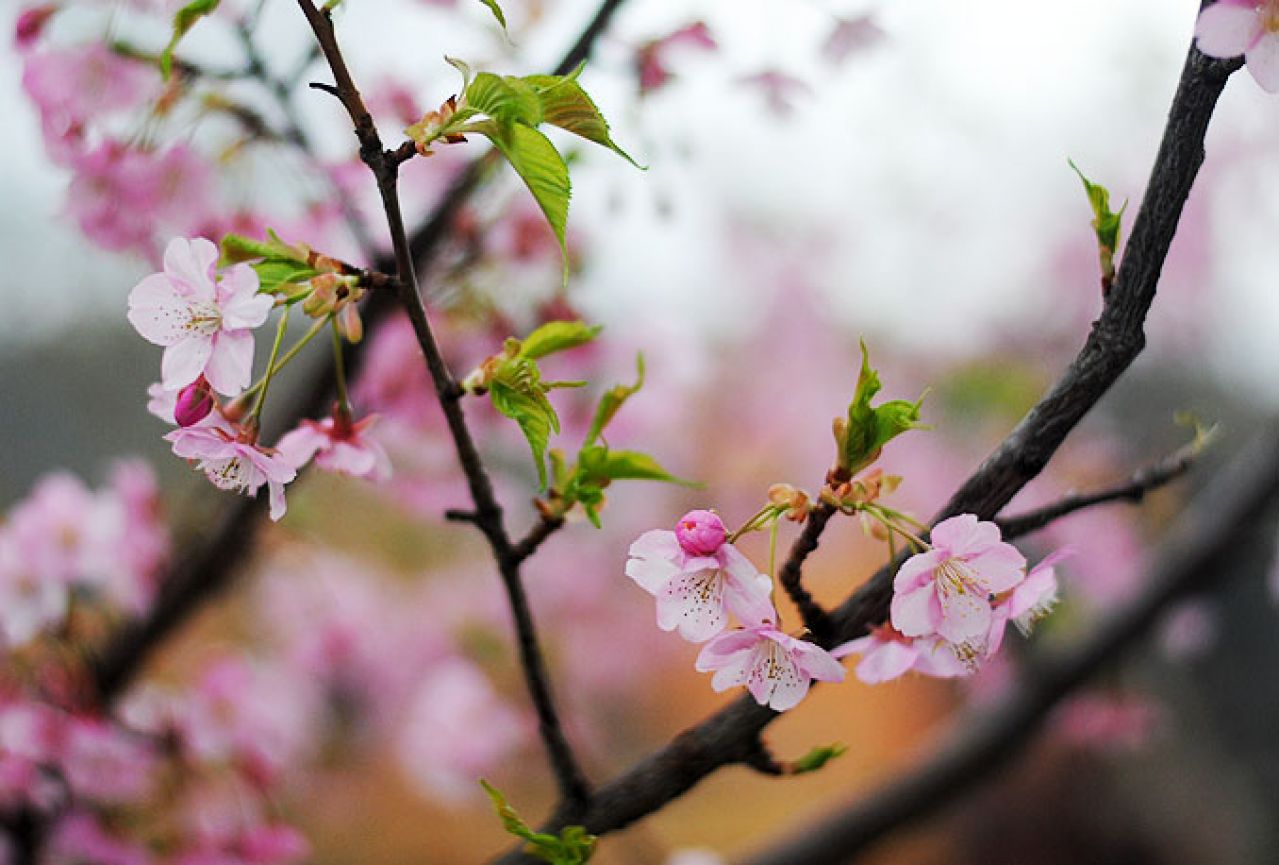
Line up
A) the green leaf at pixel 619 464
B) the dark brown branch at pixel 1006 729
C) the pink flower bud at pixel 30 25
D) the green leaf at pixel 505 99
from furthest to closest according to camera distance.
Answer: the dark brown branch at pixel 1006 729 → the pink flower bud at pixel 30 25 → the green leaf at pixel 619 464 → the green leaf at pixel 505 99

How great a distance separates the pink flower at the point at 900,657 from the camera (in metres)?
0.45

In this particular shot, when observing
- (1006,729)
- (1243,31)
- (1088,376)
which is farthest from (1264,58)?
(1006,729)

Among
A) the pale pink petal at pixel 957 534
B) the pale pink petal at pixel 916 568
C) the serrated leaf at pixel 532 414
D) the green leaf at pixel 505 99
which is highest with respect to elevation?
the green leaf at pixel 505 99

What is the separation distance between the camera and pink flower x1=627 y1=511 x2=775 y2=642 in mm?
415

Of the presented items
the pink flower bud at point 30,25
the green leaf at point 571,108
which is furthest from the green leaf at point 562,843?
the pink flower bud at point 30,25

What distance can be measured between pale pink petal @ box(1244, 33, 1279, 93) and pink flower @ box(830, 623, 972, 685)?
0.80 ft

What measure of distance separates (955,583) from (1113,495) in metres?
0.16

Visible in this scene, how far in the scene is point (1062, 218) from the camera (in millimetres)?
3014

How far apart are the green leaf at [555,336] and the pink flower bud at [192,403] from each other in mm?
137

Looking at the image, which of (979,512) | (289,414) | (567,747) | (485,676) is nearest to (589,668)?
(485,676)

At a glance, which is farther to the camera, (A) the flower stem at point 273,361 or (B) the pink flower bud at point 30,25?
(B) the pink flower bud at point 30,25

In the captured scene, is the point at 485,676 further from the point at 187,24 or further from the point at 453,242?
the point at 187,24

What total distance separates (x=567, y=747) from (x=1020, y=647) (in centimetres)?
154

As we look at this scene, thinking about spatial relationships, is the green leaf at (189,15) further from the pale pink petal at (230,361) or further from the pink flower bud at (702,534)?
the pink flower bud at (702,534)
